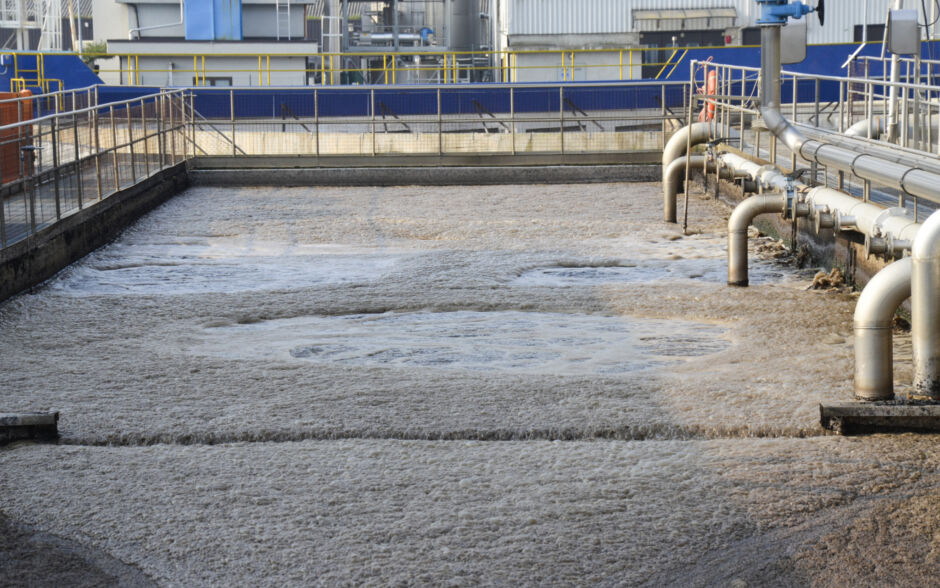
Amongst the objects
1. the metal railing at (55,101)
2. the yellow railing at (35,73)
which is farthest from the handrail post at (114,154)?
the yellow railing at (35,73)

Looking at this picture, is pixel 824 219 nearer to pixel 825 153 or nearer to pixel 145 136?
pixel 825 153

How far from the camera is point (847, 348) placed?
28.8 feet

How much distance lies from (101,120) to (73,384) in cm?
908

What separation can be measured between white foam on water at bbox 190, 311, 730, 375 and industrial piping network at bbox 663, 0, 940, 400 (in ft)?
5.23

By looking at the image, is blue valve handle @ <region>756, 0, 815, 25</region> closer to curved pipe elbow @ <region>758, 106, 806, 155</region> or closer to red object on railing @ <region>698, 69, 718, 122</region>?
curved pipe elbow @ <region>758, 106, 806, 155</region>

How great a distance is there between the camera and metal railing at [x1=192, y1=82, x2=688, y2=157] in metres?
24.1

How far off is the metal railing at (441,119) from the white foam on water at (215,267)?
8.26 metres

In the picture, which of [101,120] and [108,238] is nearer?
[108,238]

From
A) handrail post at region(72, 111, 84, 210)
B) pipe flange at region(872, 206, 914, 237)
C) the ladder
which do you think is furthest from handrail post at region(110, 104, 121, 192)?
the ladder

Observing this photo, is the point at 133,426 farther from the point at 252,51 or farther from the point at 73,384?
the point at 252,51

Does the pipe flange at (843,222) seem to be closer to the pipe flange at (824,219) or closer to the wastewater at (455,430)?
the pipe flange at (824,219)

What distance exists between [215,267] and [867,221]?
270 inches

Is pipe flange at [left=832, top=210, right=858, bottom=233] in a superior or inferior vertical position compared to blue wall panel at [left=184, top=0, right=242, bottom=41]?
inferior

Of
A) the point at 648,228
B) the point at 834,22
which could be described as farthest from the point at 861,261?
the point at 834,22
